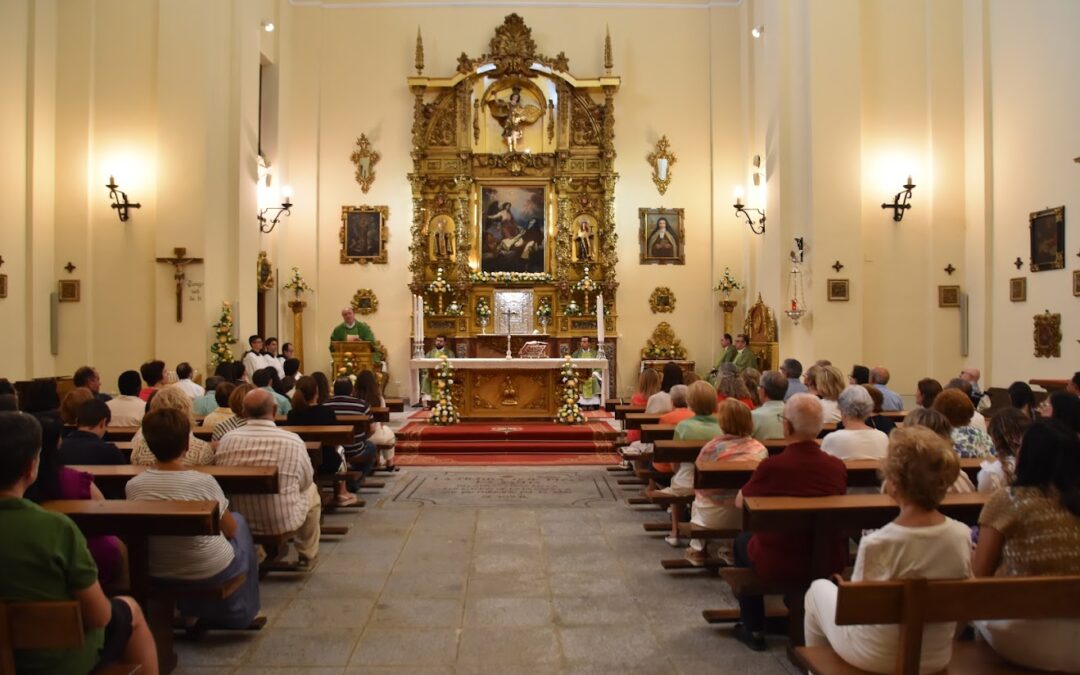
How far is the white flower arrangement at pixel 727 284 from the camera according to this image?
1692 cm

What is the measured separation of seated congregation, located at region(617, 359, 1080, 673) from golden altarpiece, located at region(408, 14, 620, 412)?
1032 centimetres

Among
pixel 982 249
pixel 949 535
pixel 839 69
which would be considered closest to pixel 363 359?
pixel 839 69

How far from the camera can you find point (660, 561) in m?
6.23

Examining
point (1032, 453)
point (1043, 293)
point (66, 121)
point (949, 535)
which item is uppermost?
point (66, 121)

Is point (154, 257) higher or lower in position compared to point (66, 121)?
lower

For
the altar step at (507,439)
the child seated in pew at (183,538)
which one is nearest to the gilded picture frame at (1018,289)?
the altar step at (507,439)

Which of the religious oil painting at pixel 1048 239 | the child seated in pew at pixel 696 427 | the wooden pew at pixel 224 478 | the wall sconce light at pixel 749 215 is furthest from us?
the wall sconce light at pixel 749 215

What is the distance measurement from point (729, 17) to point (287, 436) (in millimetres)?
15248

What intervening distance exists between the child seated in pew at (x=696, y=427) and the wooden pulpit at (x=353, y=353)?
9549 mm

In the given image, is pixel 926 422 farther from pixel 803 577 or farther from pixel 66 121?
pixel 66 121

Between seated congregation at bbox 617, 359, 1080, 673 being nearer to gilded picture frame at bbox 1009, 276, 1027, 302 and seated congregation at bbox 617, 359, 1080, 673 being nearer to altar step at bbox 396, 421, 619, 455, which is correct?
altar step at bbox 396, 421, 619, 455

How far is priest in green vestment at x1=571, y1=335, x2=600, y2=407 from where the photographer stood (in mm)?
14789

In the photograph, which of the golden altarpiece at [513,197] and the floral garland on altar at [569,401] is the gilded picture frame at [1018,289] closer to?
the floral garland on altar at [569,401]

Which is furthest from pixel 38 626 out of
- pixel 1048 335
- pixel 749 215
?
pixel 749 215
